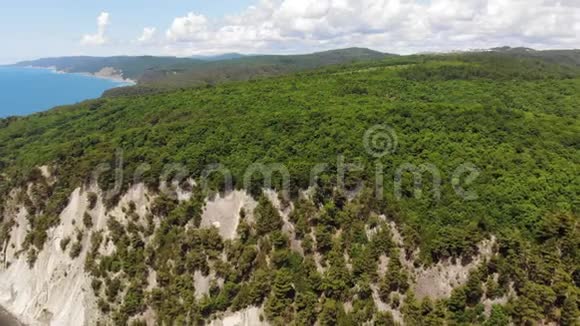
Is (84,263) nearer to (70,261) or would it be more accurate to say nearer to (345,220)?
(70,261)

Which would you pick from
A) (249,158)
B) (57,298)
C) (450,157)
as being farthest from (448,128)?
(57,298)

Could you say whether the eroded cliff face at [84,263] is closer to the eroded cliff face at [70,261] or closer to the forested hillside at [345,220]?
the eroded cliff face at [70,261]

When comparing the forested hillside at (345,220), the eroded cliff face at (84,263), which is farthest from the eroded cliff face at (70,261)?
the forested hillside at (345,220)

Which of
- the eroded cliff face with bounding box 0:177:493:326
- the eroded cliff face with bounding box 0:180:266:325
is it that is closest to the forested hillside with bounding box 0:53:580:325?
the eroded cliff face with bounding box 0:177:493:326

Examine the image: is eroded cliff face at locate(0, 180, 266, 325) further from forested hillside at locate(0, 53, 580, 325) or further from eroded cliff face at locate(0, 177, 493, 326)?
forested hillside at locate(0, 53, 580, 325)

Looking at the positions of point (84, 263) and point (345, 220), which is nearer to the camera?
point (345, 220)

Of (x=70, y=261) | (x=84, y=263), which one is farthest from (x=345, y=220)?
(x=70, y=261)
